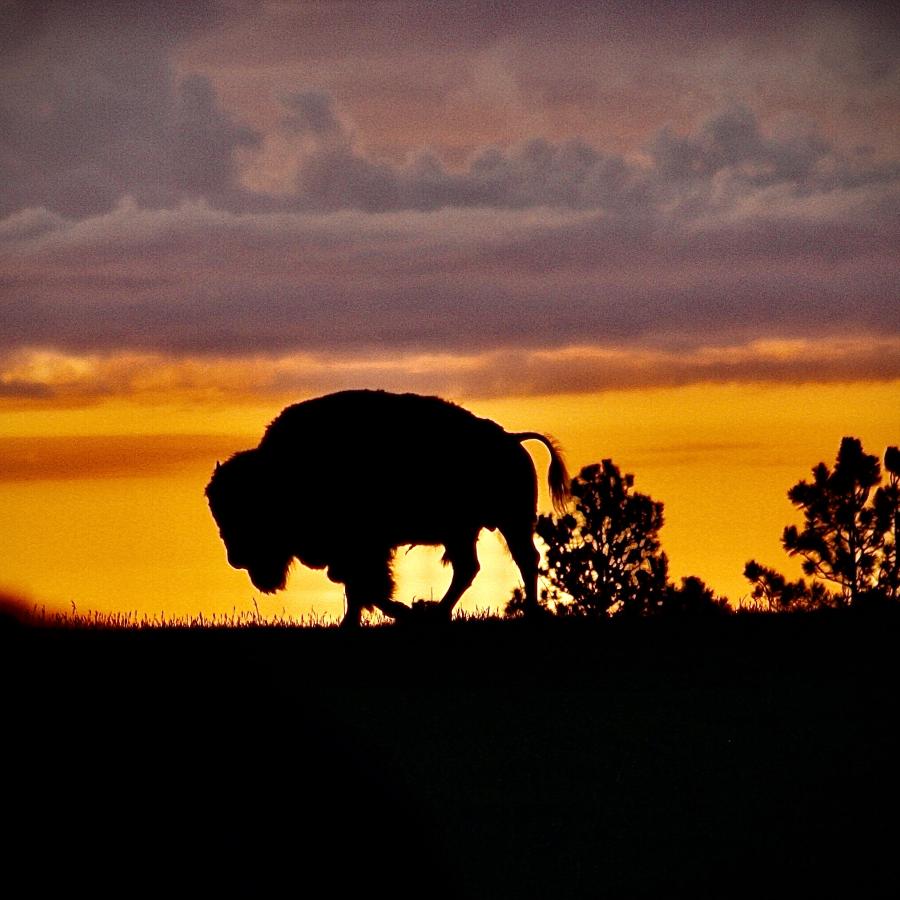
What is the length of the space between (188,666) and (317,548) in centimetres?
1363

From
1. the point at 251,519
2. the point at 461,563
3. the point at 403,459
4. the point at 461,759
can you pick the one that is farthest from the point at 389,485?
the point at 461,759

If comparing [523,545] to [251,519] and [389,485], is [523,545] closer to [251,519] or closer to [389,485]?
[389,485]

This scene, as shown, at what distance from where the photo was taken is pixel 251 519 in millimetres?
16969

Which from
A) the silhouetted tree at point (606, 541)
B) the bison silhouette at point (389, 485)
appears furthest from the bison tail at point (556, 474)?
the silhouetted tree at point (606, 541)

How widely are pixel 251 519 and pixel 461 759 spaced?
331 inches

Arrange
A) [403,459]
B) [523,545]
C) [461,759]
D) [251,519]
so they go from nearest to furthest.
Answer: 1. [461,759]
2. [403,459]
3. [523,545]
4. [251,519]

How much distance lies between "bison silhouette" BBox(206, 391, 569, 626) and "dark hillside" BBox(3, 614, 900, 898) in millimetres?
2691

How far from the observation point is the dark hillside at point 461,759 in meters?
2.46

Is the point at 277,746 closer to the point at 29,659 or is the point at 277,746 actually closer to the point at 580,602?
the point at 29,659

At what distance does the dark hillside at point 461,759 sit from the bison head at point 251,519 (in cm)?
376

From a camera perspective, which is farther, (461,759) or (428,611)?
(428,611)

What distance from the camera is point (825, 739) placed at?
955cm

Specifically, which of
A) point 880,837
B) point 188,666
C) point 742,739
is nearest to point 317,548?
point 742,739

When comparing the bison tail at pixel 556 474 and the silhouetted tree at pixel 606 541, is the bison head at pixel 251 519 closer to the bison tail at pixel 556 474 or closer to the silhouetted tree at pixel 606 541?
the bison tail at pixel 556 474
